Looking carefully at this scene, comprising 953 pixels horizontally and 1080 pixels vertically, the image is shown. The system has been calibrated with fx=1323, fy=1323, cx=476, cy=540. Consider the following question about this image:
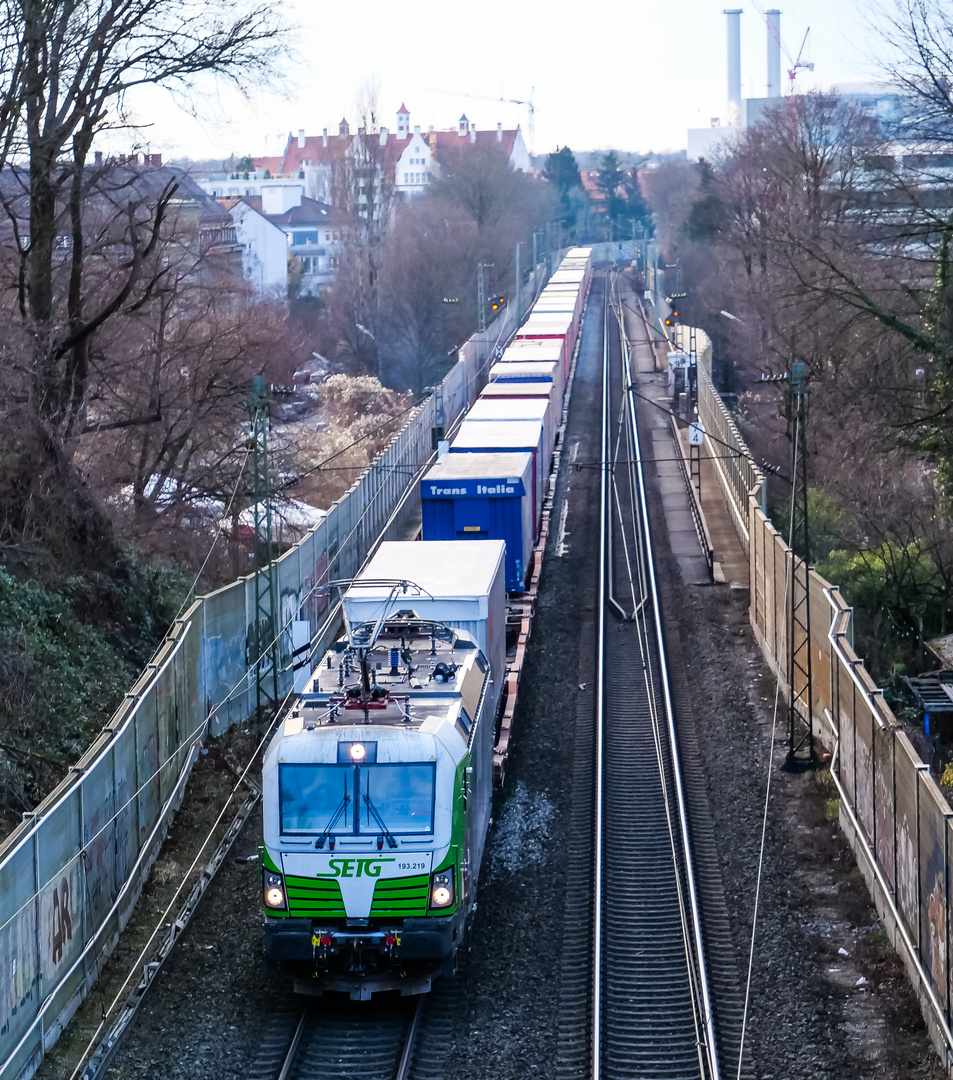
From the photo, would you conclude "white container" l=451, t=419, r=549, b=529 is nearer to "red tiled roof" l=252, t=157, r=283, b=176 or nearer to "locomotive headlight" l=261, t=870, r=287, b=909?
"locomotive headlight" l=261, t=870, r=287, b=909

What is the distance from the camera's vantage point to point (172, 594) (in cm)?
2370

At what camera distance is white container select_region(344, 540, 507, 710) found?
17016 mm

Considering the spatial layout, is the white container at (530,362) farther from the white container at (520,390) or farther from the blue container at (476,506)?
the blue container at (476,506)

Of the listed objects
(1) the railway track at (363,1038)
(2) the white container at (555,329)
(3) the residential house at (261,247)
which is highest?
(3) the residential house at (261,247)

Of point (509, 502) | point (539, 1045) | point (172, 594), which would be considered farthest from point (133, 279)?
point (539, 1045)

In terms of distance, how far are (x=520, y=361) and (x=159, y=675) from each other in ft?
111

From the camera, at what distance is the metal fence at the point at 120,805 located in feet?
34.9

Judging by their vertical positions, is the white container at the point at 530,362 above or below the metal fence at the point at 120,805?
above

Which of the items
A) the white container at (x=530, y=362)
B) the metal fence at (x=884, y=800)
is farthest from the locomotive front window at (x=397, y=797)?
the white container at (x=530, y=362)

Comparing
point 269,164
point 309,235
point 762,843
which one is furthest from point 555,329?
point 269,164

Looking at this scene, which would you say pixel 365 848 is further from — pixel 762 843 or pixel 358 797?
pixel 762 843

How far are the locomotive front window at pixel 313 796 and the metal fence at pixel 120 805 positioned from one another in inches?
78.0

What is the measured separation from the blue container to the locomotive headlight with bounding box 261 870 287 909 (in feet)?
43.3

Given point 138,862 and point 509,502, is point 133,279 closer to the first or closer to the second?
point 509,502
